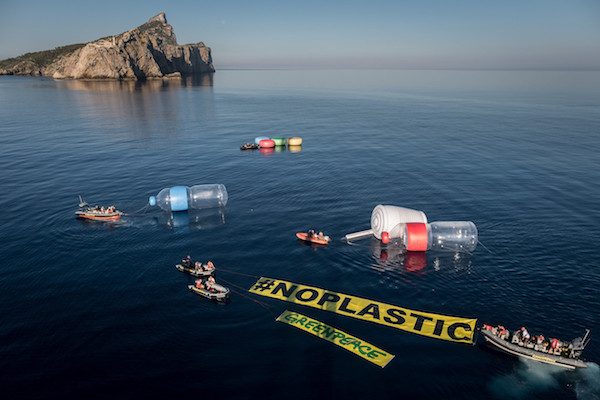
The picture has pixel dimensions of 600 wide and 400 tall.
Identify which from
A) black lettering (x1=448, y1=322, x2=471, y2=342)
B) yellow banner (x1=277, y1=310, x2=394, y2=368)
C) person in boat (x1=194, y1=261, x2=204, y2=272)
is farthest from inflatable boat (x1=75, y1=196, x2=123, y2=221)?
black lettering (x1=448, y1=322, x2=471, y2=342)

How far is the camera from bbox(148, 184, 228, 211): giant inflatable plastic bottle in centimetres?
5456

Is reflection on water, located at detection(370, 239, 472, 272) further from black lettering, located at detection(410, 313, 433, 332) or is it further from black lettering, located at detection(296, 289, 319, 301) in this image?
black lettering, located at detection(296, 289, 319, 301)

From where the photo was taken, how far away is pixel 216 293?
117ft

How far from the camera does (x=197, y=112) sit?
507 ft

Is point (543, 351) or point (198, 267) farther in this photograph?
point (198, 267)

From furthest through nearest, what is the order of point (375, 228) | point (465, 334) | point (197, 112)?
point (197, 112), point (375, 228), point (465, 334)

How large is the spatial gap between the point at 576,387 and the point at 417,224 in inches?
829

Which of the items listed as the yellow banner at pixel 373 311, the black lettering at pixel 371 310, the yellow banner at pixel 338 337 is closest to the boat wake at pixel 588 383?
the yellow banner at pixel 373 311

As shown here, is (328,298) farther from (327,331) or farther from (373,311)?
(327,331)

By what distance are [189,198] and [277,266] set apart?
70.2 ft

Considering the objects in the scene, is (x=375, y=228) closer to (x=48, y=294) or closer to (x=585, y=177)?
(x=48, y=294)

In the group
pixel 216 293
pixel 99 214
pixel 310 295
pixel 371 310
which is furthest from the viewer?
pixel 99 214

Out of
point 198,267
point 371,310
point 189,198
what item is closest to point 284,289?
point 371,310

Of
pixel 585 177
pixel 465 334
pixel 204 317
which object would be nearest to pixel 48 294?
pixel 204 317
